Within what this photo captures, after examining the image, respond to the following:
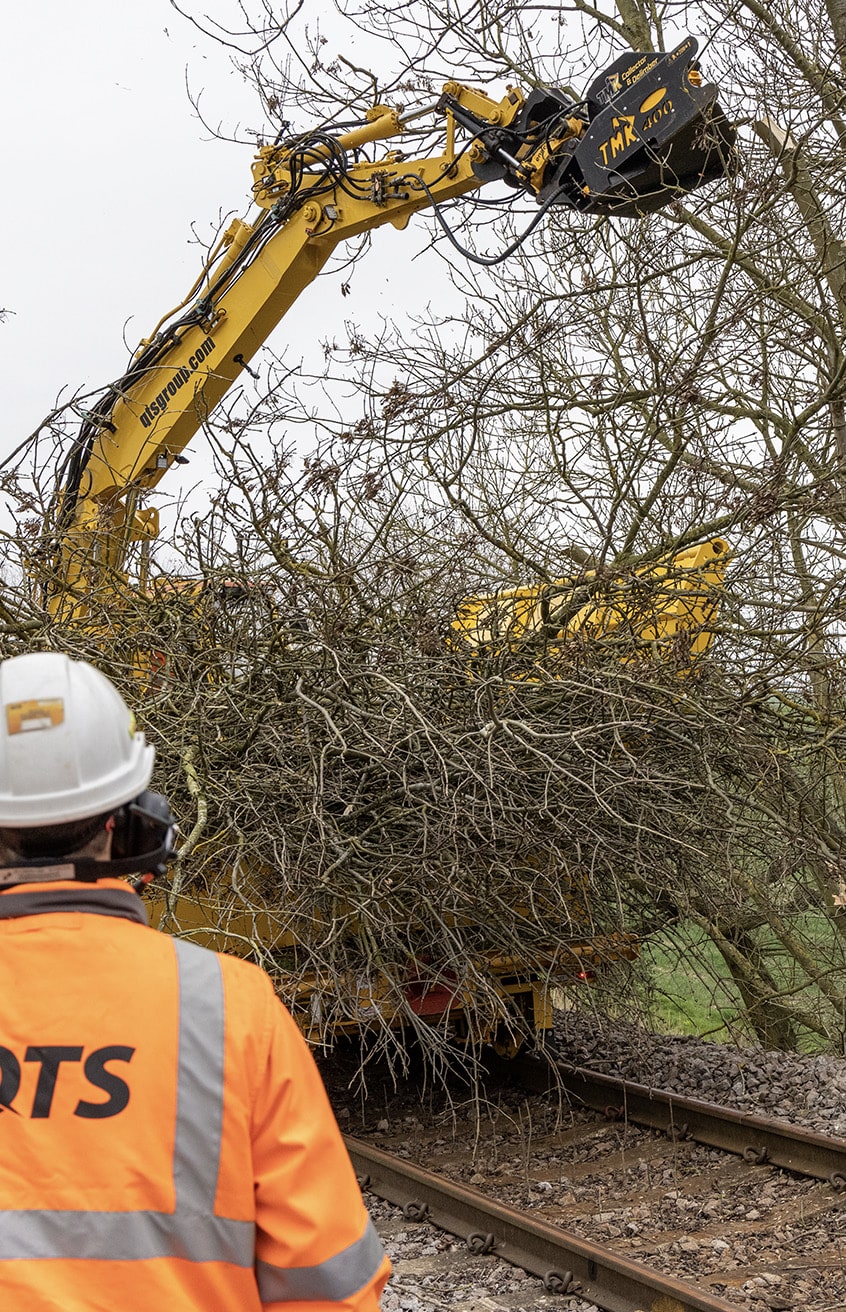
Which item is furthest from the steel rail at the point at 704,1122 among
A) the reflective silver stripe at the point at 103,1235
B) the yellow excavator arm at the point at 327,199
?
the reflective silver stripe at the point at 103,1235

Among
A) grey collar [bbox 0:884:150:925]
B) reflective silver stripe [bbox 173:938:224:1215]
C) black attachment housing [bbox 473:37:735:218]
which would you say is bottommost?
reflective silver stripe [bbox 173:938:224:1215]

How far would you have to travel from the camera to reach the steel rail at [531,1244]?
452cm

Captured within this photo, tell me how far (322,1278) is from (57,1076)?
0.41 m

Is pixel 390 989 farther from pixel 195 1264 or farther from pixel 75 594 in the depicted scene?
pixel 195 1264

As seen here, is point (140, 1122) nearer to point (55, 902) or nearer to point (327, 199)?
point (55, 902)

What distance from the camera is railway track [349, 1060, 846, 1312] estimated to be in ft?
15.5

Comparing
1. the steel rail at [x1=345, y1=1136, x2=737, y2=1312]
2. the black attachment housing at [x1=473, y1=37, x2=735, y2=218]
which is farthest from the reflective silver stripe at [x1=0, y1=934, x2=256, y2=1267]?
the black attachment housing at [x1=473, y1=37, x2=735, y2=218]

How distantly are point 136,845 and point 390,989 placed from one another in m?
4.72

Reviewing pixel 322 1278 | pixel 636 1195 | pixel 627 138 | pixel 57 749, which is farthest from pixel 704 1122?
pixel 57 749

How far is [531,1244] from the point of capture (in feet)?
17.1

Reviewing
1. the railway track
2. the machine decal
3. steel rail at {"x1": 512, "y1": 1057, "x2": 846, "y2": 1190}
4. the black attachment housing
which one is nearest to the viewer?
the railway track

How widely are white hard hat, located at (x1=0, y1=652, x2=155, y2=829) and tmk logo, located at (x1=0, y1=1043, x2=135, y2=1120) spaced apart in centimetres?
29

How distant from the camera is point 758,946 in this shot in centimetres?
1069

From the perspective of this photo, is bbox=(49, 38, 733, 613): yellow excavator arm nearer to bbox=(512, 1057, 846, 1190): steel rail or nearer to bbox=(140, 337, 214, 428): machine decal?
bbox=(140, 337, 214, 428): machine decal
